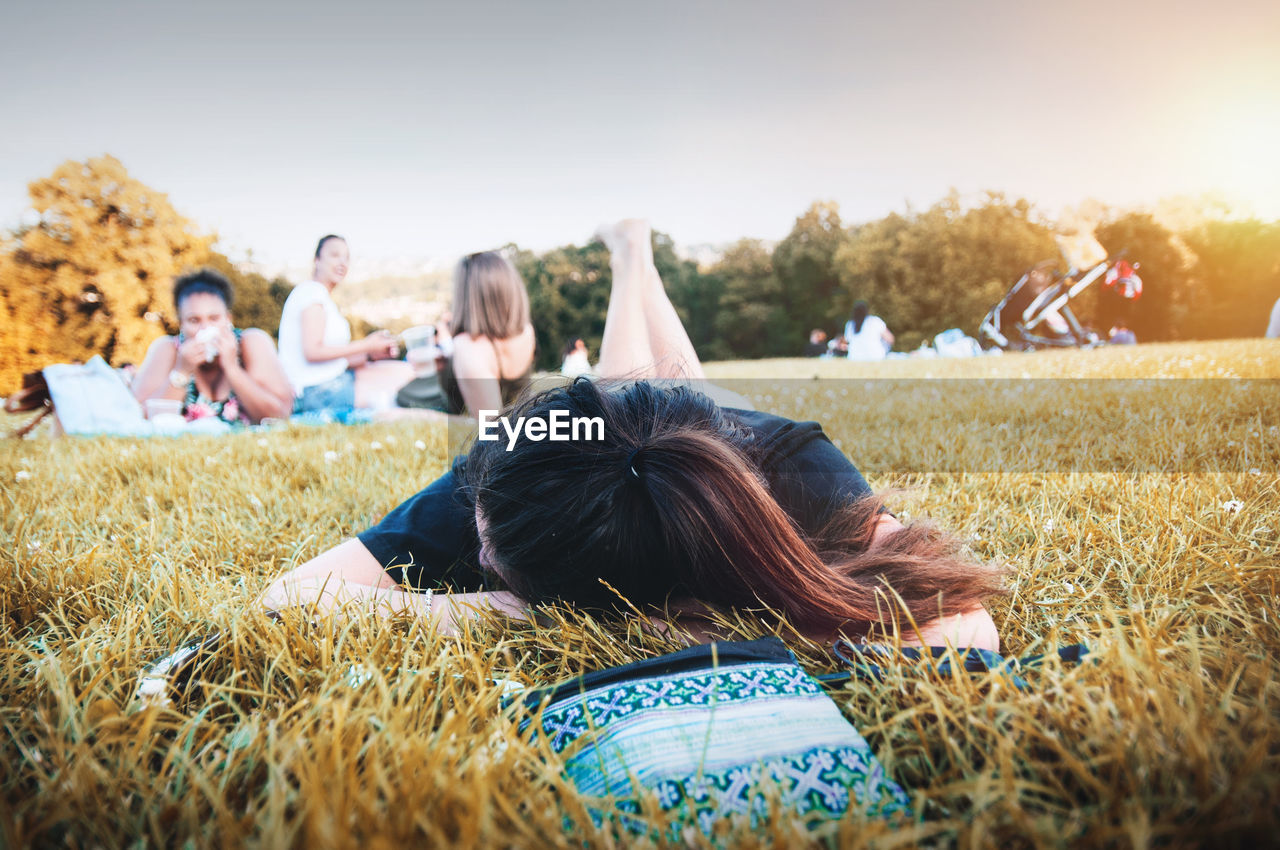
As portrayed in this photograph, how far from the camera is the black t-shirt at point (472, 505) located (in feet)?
5.06

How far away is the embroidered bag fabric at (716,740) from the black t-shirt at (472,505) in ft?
1.81

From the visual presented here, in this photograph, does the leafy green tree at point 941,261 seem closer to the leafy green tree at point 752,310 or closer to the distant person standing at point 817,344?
the distant person standing at point 817,344

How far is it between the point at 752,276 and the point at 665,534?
1252 inches

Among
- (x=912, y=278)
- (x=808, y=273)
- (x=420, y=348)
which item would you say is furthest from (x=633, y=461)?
(x=808, y=273)

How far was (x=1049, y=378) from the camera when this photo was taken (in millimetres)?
4707

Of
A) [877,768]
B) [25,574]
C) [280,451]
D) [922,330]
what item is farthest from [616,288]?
[922,330]

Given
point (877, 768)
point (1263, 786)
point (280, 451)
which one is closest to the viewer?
point (1263, 786)

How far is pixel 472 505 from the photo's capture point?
1601 millimetres

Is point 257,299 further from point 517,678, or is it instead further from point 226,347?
point 517,678

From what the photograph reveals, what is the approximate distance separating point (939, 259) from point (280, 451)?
2465 cm

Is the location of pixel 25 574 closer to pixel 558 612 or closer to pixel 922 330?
pixel 558 612

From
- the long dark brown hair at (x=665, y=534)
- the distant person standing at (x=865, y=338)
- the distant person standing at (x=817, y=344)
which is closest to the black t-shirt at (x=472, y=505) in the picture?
the long dark brown hair at (x=665, y=534)

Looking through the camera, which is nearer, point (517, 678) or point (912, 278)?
point (517, 678)

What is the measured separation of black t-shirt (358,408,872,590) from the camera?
60.7 inches
